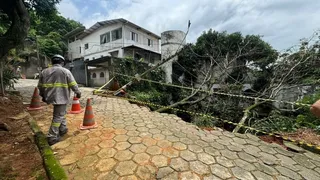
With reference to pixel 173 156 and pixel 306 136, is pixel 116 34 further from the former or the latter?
pixel 306 136

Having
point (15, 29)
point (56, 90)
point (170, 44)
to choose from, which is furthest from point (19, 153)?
point (170, 44)

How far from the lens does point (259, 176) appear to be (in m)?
2.20

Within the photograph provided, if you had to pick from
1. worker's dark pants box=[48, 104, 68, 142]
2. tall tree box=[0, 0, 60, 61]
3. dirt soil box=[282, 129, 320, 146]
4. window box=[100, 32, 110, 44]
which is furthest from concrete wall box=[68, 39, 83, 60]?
dirt soil box=[282, 129, 320, 146]

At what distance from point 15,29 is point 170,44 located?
857cm

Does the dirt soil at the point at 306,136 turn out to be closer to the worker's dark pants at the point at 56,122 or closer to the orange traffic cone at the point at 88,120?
the orange traffic cone at the point at 88,120

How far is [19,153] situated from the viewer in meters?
2.66

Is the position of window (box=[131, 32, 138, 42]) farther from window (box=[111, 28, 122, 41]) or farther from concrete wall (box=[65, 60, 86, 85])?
concrete wall (box=[65, 60, 86, 85])

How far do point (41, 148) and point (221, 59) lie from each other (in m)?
10.3

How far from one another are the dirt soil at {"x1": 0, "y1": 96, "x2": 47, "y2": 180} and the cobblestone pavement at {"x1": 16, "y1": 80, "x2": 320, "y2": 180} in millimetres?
291

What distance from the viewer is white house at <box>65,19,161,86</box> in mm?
14328

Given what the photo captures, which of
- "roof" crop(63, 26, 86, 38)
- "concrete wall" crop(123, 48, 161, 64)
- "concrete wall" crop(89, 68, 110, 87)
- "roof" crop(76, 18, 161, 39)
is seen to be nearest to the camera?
"concrete wall" crop(89, 68, 110, 87)

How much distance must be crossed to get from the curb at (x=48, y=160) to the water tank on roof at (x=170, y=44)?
947cm

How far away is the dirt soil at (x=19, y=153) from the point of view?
218 cm

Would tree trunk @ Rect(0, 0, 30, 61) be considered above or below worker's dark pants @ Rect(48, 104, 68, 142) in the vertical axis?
above
